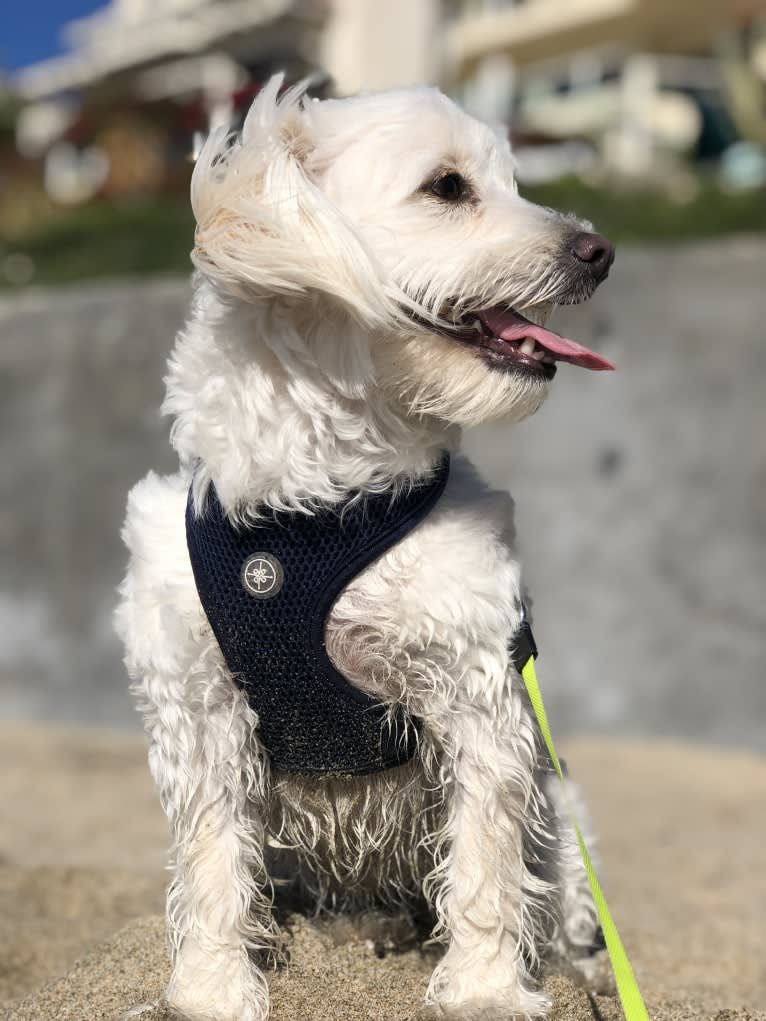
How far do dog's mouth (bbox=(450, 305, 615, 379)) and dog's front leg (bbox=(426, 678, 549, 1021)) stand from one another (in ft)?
1.89

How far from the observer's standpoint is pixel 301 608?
2010mm

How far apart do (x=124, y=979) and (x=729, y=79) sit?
37.2ft

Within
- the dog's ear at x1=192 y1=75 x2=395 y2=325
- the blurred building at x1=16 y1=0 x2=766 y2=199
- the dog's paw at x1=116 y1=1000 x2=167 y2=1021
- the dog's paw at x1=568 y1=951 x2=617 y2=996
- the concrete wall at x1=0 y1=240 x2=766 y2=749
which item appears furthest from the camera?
the blurred building at x1=16 y1=0 x2=766 y2=199

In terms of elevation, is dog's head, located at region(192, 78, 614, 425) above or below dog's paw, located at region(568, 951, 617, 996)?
above

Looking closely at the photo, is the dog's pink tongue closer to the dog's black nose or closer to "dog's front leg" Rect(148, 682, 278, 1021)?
the dog's black nose

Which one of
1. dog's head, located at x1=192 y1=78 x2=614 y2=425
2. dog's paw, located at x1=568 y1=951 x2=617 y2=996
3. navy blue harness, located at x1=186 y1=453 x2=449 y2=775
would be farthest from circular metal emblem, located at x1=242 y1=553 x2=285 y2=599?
dog's paw, located at x1=568 y1=951 x2=617 y2=996

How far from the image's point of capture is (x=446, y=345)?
2.02m

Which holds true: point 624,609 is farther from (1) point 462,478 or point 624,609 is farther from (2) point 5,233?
(2) point 5,233

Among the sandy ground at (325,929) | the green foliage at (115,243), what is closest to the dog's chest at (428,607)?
the sandy ground at (325,929)

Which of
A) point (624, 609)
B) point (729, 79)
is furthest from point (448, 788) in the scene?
point (729, 79)

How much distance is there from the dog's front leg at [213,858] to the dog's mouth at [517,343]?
2.55 feet

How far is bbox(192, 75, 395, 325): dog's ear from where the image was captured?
6.04 ft

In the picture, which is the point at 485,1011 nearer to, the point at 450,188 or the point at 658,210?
the point at 450,188

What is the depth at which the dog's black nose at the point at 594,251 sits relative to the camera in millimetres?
2055
